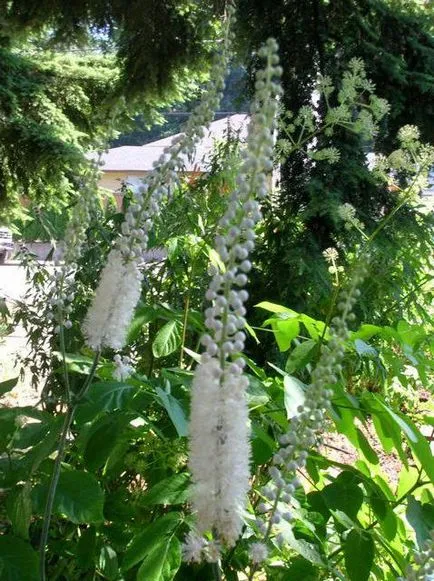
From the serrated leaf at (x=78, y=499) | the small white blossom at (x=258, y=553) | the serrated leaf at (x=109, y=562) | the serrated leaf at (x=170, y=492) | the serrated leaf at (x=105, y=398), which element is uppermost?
the small white blossom at (x=258, y=553)

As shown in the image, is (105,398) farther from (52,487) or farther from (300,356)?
(300,356)

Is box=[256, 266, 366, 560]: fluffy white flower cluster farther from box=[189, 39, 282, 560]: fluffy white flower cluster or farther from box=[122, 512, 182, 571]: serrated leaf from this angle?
box=[122, 512, 182, 571]: serrated leaf

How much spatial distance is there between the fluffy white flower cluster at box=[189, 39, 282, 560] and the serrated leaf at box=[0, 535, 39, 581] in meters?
0.55

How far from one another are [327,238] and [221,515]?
7.42 feet

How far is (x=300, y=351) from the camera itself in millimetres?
1261

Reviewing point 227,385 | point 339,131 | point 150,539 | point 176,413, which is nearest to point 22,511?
point 150,539

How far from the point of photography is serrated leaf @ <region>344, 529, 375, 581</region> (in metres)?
1.00

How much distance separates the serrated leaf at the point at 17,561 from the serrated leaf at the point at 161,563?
0.17m

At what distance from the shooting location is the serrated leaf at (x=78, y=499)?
978 mm

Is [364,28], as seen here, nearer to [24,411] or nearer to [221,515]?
[24,411]

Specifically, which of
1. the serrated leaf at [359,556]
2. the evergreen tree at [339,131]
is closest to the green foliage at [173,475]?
the serrated leaf at [359,556]

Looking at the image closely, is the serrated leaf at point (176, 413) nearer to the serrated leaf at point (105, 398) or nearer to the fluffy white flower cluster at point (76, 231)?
the serrated leaf at point (105, 398)

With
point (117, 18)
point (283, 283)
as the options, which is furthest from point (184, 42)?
point (283, 283)

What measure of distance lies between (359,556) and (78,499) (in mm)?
449
